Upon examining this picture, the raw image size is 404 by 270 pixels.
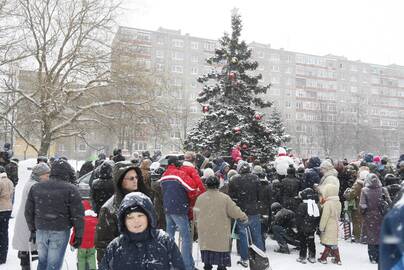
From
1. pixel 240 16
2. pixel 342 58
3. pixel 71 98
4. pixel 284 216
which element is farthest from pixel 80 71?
pixel 342 58

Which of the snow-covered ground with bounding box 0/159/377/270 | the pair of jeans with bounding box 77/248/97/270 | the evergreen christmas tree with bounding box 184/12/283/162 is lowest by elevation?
the snow-covered ground with bounding box 0/159/377/270

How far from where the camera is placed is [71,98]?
86.3ft

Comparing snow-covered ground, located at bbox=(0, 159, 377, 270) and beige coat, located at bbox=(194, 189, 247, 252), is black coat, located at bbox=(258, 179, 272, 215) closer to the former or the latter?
snow-covered ground, located at bbox=(0, 159, 377, 270)

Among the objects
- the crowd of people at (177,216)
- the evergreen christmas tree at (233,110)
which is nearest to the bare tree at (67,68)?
the evergreen christmas tree at (233,110)

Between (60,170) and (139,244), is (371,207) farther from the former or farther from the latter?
(139,244)

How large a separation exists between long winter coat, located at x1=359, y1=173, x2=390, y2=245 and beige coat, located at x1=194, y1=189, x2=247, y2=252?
10.8 feet

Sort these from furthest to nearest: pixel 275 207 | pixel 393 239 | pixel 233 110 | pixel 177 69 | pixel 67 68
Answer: pixel 177 69, pixel 67 68, pixel 233 110, pixel 275 207, pixel 393 239

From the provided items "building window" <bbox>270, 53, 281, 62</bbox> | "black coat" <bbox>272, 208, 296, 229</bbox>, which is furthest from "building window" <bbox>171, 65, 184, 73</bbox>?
"black coat" <bbox>272, 208, 296, 229</bbox>

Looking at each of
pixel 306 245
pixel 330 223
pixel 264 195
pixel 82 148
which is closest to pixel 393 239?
pixel 330 223

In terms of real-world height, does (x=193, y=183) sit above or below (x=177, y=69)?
below

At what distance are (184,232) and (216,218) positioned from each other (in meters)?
0.78

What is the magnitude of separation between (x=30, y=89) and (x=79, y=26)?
16.2ft

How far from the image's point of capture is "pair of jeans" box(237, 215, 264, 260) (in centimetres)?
847

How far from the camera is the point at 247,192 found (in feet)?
28.3
